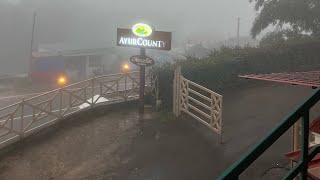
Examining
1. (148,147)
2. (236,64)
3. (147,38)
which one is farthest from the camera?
(236,64)

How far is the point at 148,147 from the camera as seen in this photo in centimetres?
990

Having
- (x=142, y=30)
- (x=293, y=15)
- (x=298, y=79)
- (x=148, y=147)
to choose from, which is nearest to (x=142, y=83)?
(x=142, y=30)

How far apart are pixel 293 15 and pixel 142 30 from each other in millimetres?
15131

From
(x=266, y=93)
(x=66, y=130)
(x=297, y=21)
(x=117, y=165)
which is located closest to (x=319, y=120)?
(x=117, y=165)

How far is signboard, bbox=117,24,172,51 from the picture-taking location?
12695mm

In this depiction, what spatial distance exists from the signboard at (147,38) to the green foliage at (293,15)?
14.3m

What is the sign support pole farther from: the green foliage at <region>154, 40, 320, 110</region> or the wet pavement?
the green foliage at <region>154, 40, 320, 110</region>

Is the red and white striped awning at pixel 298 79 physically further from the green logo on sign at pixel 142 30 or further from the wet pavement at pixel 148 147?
the green logo on sign at pixel 142 30

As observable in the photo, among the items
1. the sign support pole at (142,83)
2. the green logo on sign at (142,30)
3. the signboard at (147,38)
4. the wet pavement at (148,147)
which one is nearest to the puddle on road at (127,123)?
the wet pavement at (148,147)

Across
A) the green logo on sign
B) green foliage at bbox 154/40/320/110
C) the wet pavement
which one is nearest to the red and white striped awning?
the wet pavement

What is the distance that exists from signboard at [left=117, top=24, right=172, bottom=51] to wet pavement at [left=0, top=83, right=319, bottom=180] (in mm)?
2668

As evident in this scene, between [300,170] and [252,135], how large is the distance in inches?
311

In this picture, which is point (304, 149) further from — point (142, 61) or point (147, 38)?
point (142, 61)

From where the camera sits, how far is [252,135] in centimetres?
993
